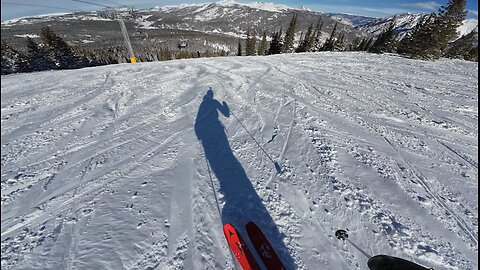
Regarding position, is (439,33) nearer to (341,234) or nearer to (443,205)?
(443,205)

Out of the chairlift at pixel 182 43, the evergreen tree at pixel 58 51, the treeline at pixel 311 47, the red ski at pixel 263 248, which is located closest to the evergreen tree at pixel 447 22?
the treeline at pixel 311 47

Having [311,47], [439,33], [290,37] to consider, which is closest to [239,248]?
[439,33]

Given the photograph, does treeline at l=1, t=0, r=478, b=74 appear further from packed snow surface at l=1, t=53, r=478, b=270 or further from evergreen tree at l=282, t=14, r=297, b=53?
packed snow surface at l=1, t=53, r=478, b=270

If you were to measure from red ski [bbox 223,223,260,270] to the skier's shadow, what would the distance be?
0.27 metres

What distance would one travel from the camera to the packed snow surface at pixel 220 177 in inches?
176

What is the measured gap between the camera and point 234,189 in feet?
19.8

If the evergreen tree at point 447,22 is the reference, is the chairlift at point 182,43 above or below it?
below

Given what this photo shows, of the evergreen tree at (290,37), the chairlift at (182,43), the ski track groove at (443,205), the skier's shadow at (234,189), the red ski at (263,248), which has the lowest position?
the chairlift at (182,43)

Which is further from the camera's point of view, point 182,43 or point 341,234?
point 182,43

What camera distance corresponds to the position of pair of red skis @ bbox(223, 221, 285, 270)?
4.39 m

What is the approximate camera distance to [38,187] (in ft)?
18.2

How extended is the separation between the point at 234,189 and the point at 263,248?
69.6 inches

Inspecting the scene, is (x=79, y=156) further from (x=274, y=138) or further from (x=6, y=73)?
(x=274, y=138)

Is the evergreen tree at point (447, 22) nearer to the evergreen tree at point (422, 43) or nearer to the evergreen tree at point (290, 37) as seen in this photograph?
the evergreen tree at point (422, 43)
